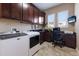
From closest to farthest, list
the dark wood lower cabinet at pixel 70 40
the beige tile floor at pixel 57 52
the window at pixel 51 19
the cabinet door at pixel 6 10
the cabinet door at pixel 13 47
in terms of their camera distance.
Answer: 1. the cabinet door at pixel 13 47
2. the cabinet door at pixel 6 10
3. the beige tile floor at pixel 57 52
4. the dark wood lower cabinet at pixel 70 40
5. the window at pixel 51 19

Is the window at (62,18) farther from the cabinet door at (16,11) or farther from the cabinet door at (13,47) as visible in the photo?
the cabinet door at (13,47)

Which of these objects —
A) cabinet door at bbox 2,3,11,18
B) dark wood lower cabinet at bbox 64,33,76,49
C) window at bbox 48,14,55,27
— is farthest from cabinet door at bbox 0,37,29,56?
window at bbox 48,14,55,27

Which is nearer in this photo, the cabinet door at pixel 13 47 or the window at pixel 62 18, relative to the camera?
the cabinet door at pixel 13 47

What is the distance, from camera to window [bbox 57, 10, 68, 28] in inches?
156

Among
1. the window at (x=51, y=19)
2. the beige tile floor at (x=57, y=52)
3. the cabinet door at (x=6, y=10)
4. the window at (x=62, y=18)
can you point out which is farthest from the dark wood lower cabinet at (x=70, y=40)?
the cabinet door at (x=6, y=10)

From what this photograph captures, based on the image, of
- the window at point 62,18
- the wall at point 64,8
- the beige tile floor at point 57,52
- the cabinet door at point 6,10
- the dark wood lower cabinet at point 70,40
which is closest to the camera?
the cabinet door at point 6,10

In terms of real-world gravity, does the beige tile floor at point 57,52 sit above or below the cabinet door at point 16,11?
below

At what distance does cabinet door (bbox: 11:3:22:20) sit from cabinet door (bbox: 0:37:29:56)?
665 millimetres

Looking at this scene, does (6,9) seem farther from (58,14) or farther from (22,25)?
(58,14)

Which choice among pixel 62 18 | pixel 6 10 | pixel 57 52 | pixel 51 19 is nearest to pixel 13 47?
pixel 6 10

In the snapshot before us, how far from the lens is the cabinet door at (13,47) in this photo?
1.31 metres

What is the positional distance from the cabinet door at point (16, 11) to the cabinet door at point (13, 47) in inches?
26.2

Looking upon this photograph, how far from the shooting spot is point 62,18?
4.13 metres

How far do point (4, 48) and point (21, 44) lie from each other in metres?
0.49
